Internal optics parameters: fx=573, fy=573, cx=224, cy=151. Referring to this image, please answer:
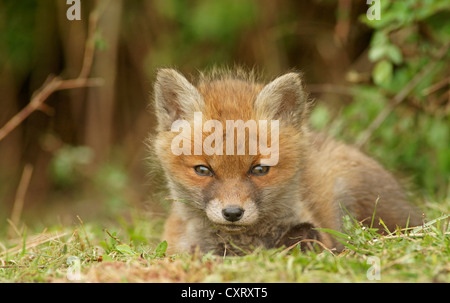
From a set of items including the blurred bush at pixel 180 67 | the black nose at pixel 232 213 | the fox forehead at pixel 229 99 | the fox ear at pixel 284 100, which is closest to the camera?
the black nose at pixel 232 213

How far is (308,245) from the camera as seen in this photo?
3.72 metres

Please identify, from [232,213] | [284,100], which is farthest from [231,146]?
[284,100]

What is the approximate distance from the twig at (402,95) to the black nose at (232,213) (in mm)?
2982

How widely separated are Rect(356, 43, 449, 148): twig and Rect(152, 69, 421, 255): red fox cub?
69.1 inches

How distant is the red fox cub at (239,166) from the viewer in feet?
12.2

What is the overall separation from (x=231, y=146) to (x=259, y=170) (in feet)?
0.86

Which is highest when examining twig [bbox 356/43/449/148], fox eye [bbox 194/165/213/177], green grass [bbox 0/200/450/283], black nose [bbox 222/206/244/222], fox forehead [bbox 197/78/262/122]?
twig [bbox 356/43/449/148]

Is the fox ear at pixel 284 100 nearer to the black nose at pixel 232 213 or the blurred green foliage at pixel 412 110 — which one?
the black nose at pixel 232 213

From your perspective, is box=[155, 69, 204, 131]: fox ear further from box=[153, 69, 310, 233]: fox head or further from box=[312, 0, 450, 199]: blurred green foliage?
box=[312, 0, 450, 199]: blurred green foliage

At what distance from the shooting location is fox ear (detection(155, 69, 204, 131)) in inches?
163

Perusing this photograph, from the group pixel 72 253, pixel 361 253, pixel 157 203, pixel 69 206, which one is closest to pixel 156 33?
pixel 69 206

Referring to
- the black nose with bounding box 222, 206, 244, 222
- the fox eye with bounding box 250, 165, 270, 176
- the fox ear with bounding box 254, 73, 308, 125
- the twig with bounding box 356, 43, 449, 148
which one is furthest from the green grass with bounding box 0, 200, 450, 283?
the twig with bounding box 356, 43, 449, 148

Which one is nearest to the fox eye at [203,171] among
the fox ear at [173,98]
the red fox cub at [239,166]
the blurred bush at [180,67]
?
the red fox cub at [239,166]
